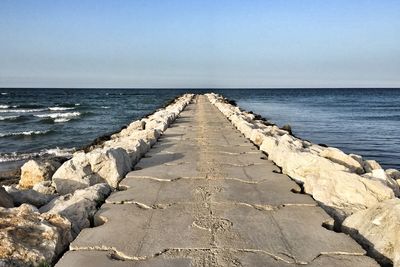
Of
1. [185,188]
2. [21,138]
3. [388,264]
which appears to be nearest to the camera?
[388,264]

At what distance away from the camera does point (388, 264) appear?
2.89m

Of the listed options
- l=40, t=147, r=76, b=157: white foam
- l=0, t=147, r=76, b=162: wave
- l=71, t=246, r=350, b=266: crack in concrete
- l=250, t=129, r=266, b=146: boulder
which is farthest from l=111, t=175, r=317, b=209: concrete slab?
l=40, t=147, r=76, b=157: white foam

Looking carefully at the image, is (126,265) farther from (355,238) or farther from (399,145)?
(399,145)

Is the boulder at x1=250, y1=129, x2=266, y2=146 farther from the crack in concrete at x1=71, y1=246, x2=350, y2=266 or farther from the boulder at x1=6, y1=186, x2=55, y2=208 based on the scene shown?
the crack in concrete at x1=71, y1=246, x2=350, y2=266

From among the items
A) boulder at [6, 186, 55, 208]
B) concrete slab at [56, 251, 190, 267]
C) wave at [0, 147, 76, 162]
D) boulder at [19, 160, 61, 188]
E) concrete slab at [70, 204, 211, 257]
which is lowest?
wave at [0, 147, 76, 162]

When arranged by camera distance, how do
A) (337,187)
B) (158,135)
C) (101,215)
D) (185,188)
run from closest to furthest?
1. (101,215)
2. (337,187)
3. (185,188)
4. (158,135)

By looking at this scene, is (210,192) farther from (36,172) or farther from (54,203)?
(36,172)

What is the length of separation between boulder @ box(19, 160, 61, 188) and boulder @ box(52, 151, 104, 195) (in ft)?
2.91

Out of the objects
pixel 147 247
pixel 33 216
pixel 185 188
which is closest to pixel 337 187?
pixel 185 188

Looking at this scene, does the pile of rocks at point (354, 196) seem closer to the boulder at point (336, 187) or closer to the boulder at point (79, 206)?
the boulder at point (336, 187)

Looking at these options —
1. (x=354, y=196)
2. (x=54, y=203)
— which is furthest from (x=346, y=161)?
(x=54, y=203)

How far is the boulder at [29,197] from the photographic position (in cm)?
420

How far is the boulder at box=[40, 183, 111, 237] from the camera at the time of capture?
3.47 meters

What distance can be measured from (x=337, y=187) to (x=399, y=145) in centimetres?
1162
